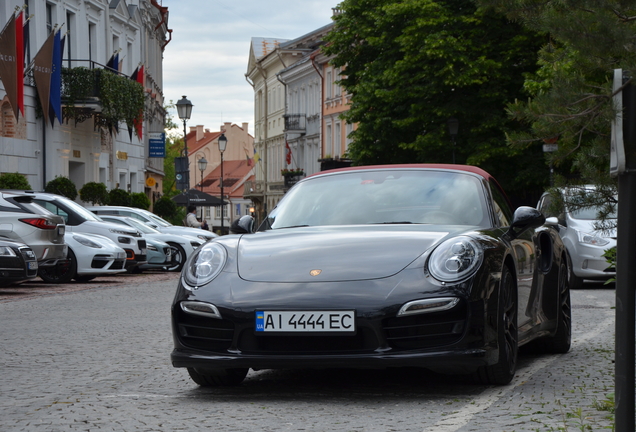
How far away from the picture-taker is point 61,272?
68.5 feet

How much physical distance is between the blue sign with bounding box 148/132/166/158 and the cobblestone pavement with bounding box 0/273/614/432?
4052 centimetres

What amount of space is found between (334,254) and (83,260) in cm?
1542

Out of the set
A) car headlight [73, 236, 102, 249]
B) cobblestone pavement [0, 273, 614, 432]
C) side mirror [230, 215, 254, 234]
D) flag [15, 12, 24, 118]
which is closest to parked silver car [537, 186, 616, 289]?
cobblestone pavement [0, 273, 614, 432]

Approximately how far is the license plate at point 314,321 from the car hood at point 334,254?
8.9 inches

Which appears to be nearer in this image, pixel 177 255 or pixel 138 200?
pixel 177 255

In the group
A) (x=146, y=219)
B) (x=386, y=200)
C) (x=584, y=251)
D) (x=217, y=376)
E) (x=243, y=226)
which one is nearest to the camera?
(x=217, y=376)

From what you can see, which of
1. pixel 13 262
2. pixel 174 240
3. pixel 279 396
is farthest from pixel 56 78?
pixel 279 396

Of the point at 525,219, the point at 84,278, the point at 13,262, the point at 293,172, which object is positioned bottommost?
the point at 84,278

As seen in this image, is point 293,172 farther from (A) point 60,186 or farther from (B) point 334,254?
(B) point 334,254

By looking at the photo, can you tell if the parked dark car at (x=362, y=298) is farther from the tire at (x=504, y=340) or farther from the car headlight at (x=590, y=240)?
the car headlight at (x=590, y=240)

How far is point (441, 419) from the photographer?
17.3 feet

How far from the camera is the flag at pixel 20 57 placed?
96.6ft

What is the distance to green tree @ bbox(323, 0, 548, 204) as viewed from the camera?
1453 inches

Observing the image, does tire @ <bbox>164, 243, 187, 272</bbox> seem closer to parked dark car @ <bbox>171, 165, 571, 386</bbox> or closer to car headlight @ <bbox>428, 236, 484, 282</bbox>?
parked dark car @ <bbox>171, 165, 571, 386</bbox>
